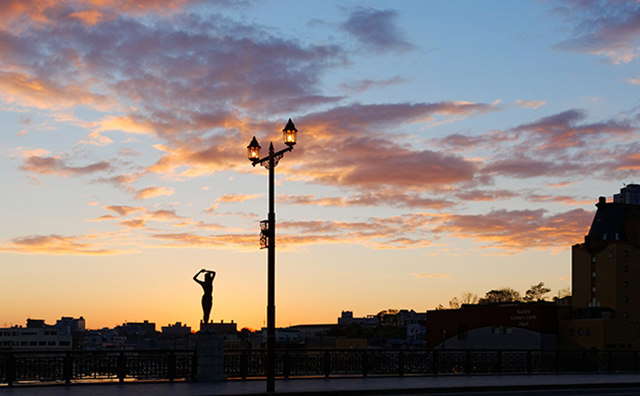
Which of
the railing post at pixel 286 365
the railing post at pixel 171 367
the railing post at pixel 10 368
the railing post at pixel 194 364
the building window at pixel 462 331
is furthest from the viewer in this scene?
the building window at pixel 462 331

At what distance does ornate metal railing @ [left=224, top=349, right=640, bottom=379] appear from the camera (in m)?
30.1

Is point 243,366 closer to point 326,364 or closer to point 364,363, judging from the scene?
point 326,364

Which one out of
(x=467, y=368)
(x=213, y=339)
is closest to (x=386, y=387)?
(x=213, y=339)

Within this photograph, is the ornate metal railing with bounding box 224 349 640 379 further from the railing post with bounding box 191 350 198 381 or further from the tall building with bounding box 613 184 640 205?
the tall building with bounding box 613 184 640 205

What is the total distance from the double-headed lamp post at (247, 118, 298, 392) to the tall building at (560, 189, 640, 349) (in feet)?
309

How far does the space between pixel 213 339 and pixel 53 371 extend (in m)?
5.75

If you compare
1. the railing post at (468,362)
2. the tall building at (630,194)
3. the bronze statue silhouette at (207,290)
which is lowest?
the railing post at (468,362)

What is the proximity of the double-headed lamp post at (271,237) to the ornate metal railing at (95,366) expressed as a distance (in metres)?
5.41

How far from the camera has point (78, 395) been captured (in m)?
21.4

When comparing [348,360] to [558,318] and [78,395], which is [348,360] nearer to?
[78,395]

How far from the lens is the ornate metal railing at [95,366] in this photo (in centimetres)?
2577

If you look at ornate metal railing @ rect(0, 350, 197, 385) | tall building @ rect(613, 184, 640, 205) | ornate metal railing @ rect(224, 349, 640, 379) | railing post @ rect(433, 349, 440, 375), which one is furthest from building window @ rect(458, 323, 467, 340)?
ornate metal railing @ rect(0, 350, 197, 385)

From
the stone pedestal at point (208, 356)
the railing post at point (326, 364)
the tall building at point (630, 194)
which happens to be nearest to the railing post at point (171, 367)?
the stone pedestal at point (208, 356)

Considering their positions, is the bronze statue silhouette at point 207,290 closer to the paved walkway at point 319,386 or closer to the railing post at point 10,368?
the paved walkway at point 319,386
